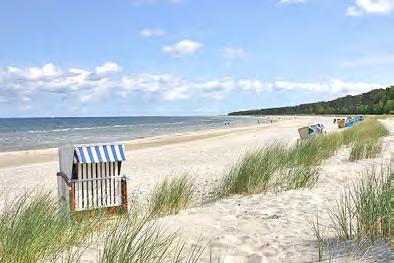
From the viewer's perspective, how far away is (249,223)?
16.8 feet

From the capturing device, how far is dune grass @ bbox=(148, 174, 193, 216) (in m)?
5.95

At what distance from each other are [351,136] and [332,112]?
369ft

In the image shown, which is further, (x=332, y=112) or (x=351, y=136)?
(x=332, y=112)

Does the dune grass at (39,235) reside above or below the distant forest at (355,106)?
below

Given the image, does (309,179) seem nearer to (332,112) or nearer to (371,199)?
(371,199)

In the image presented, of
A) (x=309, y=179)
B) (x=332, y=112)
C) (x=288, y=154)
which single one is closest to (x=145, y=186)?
(x=288, y=154)

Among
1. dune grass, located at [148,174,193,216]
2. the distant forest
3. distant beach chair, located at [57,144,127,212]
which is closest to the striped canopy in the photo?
distant beach chair, located at [57,144,127,212]

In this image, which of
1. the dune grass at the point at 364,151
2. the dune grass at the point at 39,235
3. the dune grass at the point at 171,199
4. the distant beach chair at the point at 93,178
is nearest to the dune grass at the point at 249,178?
the dune grass at the point at 171,199

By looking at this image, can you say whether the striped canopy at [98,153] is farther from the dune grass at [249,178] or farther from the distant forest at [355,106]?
the distant forest at [355,106]

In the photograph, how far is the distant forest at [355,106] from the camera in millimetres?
84750

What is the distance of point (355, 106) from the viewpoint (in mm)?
111875

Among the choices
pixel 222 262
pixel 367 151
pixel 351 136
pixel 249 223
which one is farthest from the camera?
pixel 351 136

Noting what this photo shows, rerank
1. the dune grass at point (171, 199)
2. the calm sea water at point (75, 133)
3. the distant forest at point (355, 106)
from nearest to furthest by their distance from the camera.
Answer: the dune grass at point (171, 199)
the calm sea water at point (75, 133)
the distant forest at point (355, 106)

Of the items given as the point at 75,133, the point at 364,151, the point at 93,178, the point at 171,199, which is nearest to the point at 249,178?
the point at 171,199
